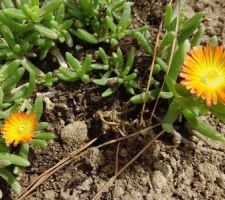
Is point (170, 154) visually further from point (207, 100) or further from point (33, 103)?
point (33, 103)

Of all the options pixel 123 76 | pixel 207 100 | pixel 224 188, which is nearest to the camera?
pixel 207 100

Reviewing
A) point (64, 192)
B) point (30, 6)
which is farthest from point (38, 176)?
point (30, 6)

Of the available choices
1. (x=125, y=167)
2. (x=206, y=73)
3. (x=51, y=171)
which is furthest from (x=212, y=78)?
(x=51, y=171)

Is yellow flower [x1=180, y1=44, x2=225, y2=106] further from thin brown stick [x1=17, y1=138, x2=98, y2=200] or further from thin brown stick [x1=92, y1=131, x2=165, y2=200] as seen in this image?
thin brown stick [x1=17, y1=138, x2=98, y2=200]

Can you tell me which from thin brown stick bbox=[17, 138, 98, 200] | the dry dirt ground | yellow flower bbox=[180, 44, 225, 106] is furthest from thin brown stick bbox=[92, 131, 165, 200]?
yellow flower bbox=[180, 44, 225, 106]

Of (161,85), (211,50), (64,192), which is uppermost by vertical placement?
(211,50)

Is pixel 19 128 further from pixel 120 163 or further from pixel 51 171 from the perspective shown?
pixel 120 163
